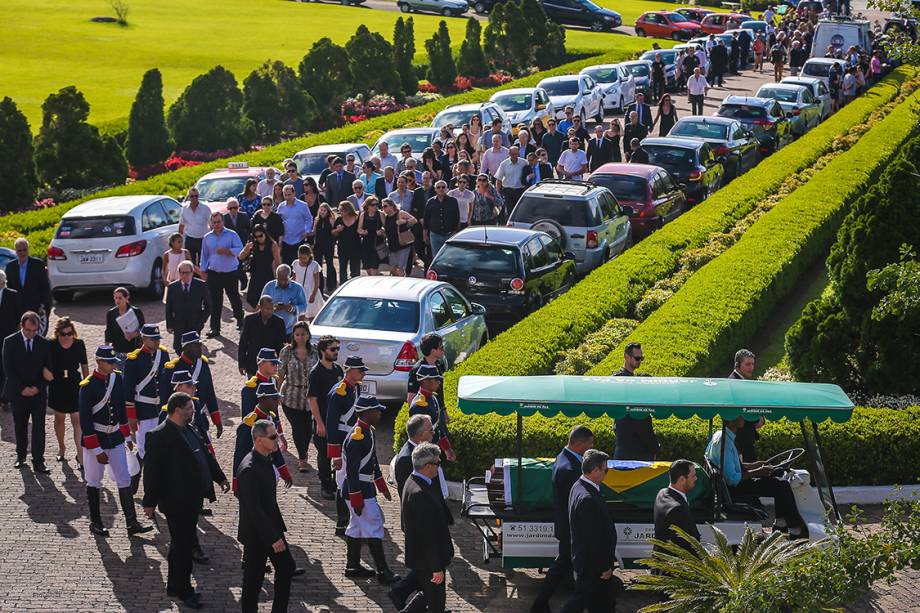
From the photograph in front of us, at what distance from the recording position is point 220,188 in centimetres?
2505

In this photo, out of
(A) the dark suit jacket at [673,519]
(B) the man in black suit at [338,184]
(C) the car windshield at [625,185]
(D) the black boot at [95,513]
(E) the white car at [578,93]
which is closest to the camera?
(A) the dark suit jacket at [673,519]

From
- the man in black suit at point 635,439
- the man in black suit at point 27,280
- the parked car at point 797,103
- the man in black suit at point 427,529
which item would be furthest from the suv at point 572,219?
the parked car at point 797,103

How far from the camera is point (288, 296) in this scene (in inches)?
665

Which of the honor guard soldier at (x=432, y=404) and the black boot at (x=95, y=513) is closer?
the honor guard soldier at (x=432, y=404)

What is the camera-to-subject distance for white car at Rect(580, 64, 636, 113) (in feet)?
136

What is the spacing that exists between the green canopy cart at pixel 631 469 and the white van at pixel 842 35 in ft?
132

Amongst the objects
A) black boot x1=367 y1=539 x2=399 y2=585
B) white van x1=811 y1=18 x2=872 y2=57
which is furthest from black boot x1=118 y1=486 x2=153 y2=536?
white van x1=811 y1=18 x2=872 y2=57

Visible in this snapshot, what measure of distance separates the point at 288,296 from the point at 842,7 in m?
59.4

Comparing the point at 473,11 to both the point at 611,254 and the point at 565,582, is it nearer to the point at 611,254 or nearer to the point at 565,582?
the point at 611,254

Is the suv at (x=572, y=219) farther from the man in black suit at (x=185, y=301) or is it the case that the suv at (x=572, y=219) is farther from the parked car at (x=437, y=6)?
the parked car at (x=437, y=6)

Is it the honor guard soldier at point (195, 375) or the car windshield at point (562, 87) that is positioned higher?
the honor guard soldier at point (195, 375)

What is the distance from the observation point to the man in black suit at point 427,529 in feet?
33.6

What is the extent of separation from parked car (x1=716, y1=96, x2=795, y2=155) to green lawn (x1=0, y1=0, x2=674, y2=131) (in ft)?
64.7

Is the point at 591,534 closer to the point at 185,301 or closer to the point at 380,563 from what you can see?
the point at 380,563
